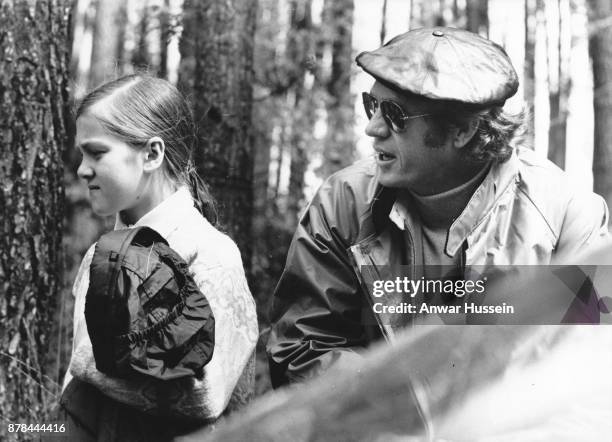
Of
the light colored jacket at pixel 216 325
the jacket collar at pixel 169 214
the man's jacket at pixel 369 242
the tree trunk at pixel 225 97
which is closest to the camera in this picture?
the light colored jacket at pixel 216 325

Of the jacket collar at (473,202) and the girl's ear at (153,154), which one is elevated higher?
the girl's ear at (153,154)

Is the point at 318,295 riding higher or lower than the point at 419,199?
lower

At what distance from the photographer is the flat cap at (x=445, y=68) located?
2.86 m

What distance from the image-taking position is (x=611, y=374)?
33.4 inches

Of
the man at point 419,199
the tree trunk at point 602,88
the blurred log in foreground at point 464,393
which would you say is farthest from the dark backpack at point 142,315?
the tree trunk at point 602,88

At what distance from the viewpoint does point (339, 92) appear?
8430 mm

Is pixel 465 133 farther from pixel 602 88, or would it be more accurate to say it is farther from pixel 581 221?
pixel 602 88

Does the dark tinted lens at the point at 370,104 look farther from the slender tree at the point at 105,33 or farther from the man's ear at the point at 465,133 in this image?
the slender tree at the point at 105,33

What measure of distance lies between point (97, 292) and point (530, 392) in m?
1.50

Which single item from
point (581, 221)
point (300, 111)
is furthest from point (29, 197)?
point (300, 111)

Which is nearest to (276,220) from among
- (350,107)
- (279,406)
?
(350,107)

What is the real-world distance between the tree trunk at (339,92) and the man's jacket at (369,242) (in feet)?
16.3

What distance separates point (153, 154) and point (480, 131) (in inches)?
44.3

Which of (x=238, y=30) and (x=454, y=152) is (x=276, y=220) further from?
(x=454, y=152)
